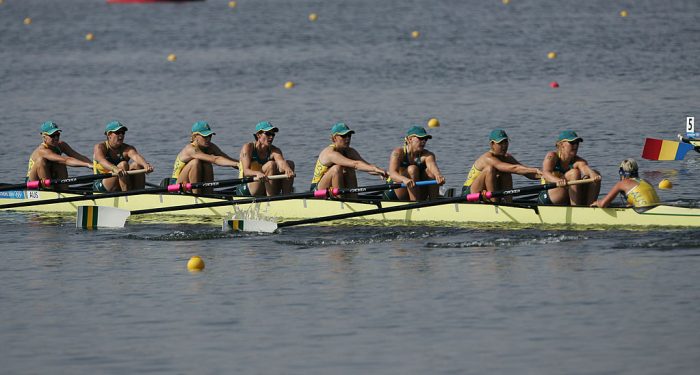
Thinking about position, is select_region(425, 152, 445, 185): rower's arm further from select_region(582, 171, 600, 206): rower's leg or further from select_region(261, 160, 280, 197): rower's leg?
select_region(261, 160, 280, 197): rower's leg

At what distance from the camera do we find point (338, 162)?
20.1 meters

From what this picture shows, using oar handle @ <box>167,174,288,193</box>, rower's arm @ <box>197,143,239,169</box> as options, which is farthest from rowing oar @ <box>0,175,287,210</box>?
rower's arm @ <box>197,143,239,169</box>

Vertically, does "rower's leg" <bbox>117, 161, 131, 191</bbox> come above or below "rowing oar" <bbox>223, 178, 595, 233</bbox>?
above

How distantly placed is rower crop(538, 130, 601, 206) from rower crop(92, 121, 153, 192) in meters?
6.17

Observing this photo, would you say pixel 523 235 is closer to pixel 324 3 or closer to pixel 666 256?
pixel 666 256

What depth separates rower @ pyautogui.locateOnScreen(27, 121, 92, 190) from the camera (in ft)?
71.9

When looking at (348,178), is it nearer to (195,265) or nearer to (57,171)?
(195,265)

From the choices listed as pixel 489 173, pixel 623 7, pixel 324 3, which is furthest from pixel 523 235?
pixel 324 3

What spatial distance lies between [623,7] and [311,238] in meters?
45.3

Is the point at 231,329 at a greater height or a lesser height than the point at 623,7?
lesser

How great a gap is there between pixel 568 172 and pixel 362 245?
111 inches

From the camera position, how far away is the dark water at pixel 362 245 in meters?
14.0

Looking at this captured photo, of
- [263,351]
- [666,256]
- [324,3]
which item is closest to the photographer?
[263,351]

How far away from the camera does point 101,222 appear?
20609 mm
